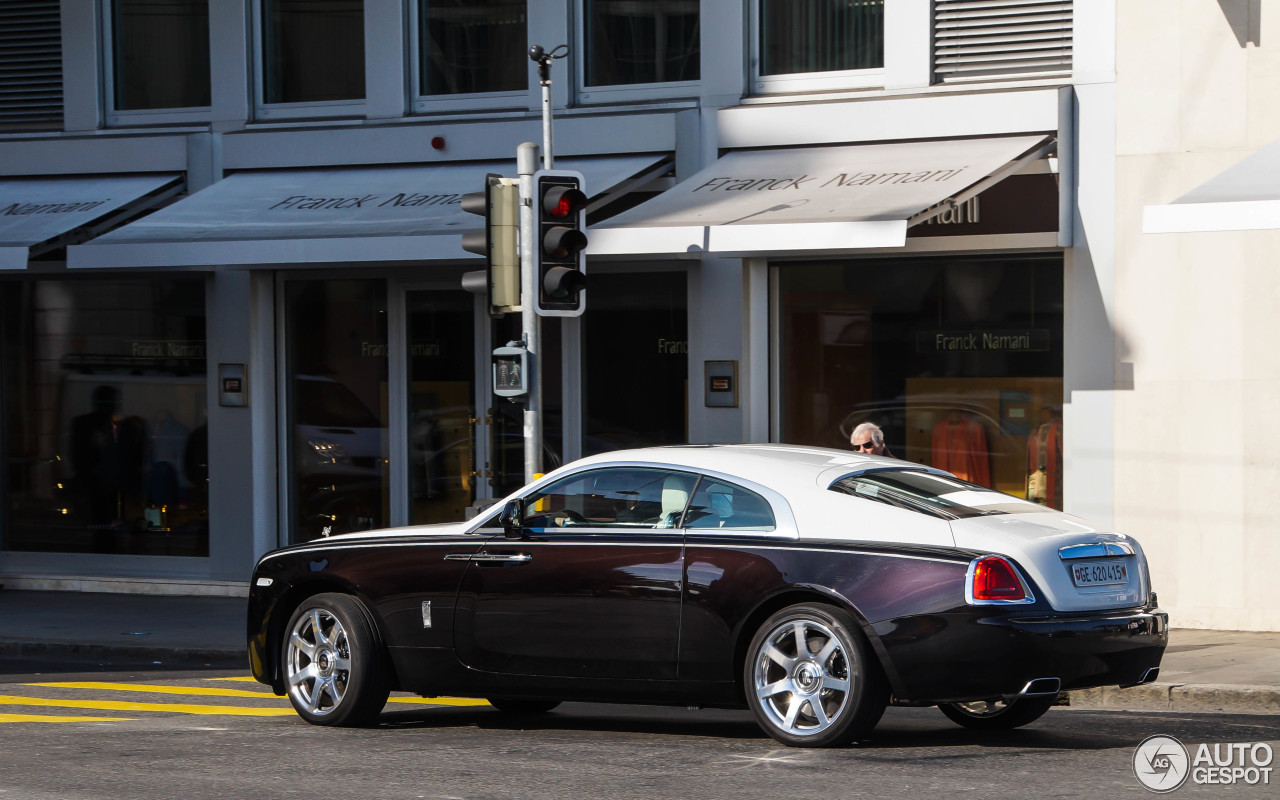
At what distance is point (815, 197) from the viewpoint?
12.7 metres

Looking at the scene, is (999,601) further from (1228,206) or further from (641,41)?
(641,41)

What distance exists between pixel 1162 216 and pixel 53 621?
9.74 meters

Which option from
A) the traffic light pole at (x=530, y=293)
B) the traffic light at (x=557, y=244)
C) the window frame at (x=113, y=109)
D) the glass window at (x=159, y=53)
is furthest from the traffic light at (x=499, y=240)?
the glass window at (x=159, y=53)

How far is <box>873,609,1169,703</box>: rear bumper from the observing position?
678cm

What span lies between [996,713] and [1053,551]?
1288 millimetres

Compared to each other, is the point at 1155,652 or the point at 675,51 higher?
the point at 675,51

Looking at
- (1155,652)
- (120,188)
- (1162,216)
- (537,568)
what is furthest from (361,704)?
(120,188)

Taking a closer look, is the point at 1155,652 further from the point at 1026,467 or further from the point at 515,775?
the point at 1026,467

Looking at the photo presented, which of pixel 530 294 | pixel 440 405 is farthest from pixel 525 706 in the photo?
pixel 440 405

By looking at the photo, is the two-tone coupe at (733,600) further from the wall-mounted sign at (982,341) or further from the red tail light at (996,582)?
the wall-mounted sign at (982,341)

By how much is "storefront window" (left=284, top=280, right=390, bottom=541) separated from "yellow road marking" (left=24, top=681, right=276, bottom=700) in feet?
17.1

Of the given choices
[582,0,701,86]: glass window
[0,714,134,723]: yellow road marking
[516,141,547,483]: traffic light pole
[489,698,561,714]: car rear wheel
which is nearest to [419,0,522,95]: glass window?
[582,0,701,86]: glass window

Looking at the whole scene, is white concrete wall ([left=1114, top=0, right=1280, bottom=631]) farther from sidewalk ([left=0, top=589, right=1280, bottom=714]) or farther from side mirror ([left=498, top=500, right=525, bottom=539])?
side mirror ([left=498, top=500, right=525, bottom=539])

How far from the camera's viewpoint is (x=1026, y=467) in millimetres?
13492
